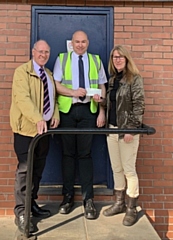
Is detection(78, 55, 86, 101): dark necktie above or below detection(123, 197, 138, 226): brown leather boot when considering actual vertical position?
above

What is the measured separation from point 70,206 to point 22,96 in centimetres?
141

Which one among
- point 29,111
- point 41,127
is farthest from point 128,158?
point 29,111

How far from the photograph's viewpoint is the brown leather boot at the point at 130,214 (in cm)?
317

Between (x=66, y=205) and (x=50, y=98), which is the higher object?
(x=50, y=98)

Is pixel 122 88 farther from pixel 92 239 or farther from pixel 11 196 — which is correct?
pixel 11 196

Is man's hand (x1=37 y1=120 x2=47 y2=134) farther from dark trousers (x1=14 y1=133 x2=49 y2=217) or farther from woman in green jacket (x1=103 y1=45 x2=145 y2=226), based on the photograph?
woman in green jacket (x1=103 y1=45 x2=145 y2=226)

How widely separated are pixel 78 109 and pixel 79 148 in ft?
1.45

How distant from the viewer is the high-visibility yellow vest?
344 centimetres

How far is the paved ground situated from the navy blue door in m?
0.54

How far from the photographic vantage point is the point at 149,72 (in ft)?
12.8

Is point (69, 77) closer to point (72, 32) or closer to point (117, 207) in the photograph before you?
point (72, 32)

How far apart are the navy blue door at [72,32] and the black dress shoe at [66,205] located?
17.9 inches

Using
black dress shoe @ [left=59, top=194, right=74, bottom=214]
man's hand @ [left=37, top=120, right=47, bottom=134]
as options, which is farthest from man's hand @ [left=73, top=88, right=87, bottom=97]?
black dress shoe @ [left=59, top=194, right=74, bottom=214]

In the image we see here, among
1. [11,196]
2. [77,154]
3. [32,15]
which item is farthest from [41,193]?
[32,15]
